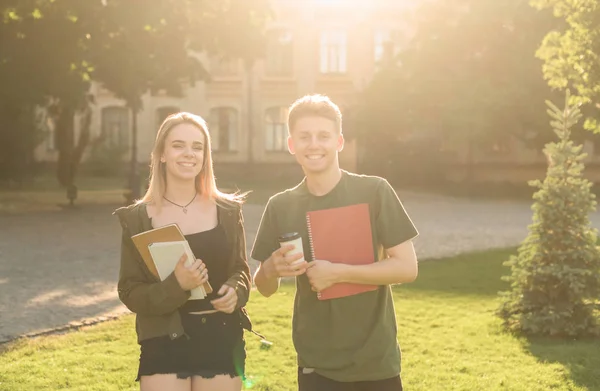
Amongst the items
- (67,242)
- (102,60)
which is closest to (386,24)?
(102,60)

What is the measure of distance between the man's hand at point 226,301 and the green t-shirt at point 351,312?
0.28m

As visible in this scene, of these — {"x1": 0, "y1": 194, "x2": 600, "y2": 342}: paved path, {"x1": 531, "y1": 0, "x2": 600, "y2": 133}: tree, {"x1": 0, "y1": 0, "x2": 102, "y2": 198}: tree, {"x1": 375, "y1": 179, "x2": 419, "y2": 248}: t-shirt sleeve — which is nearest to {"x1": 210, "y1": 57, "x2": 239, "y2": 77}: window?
{"x1": 0, "y1": 194, "x2": 600, "y2": 342}: paved path

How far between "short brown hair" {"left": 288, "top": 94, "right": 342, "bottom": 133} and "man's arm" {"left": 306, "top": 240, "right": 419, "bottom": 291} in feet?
1.95

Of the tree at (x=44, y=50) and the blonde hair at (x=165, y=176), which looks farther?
the tree at (x=44, y=50)

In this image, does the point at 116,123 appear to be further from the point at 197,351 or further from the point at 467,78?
the point at 197,351

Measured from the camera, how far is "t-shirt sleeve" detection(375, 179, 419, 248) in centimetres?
299

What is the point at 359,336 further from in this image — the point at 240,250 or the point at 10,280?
the point at 10,280

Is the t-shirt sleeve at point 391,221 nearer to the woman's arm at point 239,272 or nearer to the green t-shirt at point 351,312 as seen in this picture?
the green t-shirt at point 351,312

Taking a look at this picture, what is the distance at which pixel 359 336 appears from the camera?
2.97m

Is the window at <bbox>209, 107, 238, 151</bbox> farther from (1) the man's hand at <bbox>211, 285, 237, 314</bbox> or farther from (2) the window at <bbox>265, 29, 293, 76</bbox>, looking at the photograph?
(1) the man's hand at <bbox>211, 285, 237, 314</bbox>

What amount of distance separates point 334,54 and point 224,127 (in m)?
7.53

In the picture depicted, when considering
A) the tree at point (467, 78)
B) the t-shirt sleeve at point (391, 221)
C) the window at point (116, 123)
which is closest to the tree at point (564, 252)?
the t-shirt sleeve at point (391, 221)

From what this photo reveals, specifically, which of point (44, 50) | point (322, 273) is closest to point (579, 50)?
point (322, 273)

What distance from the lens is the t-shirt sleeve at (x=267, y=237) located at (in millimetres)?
3188
